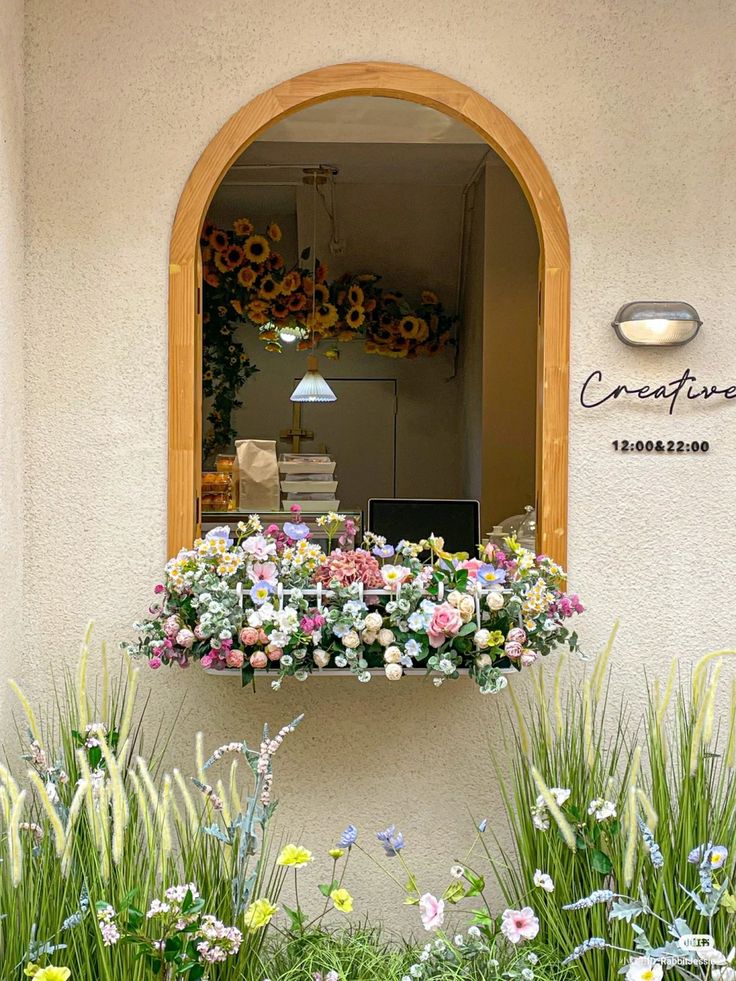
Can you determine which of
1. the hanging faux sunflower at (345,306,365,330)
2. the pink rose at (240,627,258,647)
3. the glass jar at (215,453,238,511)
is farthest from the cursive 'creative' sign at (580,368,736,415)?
the hanging faux sunflower at (345,306,365,330)

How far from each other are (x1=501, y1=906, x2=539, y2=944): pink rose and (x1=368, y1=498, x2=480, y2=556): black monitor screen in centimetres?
238

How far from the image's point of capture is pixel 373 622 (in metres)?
Answer: 2.55

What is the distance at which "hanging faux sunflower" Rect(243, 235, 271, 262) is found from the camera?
5.60 meters

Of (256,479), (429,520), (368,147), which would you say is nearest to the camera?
(429,520)

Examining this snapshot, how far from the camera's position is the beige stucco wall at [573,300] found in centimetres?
288

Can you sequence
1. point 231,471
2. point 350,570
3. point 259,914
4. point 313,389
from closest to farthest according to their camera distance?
1. point 259,914
2. point 350,570
3. point 231,471
4. point 313,389

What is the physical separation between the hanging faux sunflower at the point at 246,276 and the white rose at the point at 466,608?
3691 millimetres

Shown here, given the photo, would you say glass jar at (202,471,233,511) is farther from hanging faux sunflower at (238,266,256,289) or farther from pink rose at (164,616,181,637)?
pink rose at (164,616,181,637)

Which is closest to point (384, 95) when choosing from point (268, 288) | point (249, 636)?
point (249, 636)

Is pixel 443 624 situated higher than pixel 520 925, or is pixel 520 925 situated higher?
pixel 443 624

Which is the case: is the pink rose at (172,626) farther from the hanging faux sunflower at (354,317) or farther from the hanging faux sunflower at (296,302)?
the hanging faux sunflower at (354,317)

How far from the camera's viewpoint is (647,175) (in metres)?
2.93

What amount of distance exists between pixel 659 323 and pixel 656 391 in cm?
19

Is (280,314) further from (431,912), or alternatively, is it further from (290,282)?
(431,912)
